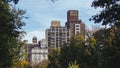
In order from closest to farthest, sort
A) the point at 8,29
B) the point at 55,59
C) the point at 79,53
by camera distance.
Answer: the point at 8,29 < the point at 79,53 < the point at 55,59

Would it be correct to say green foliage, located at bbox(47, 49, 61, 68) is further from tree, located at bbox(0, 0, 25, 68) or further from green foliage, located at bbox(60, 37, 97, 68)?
tree, located at bbox(0, 0, 25, 68)

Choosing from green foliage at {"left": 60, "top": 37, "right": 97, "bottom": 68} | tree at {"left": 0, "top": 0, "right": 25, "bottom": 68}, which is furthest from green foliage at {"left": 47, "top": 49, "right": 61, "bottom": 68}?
tree at {"left": 0, "top": 0, "right": 25, "bottom": 68}

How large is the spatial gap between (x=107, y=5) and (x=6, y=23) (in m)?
14.7

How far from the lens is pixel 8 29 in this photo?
50.4 meters

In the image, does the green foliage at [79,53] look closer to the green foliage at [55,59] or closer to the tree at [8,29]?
the green foliage at [55,59]

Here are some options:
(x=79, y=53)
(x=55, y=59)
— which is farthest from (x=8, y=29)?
(x=55, y=59)

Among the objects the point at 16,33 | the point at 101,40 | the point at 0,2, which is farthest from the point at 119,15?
the point at 101,40

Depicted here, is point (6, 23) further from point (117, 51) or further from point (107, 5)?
point (117, 51)

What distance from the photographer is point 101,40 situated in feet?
340

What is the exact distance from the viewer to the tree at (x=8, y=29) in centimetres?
4794

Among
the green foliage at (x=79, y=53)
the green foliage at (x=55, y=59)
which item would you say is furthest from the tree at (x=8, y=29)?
the green foliage at (x=55, y=59)

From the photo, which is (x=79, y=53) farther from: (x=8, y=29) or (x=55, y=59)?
(x=8, y=29)

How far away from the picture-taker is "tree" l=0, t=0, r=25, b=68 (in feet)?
157

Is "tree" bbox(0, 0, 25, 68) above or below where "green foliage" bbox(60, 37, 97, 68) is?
above
